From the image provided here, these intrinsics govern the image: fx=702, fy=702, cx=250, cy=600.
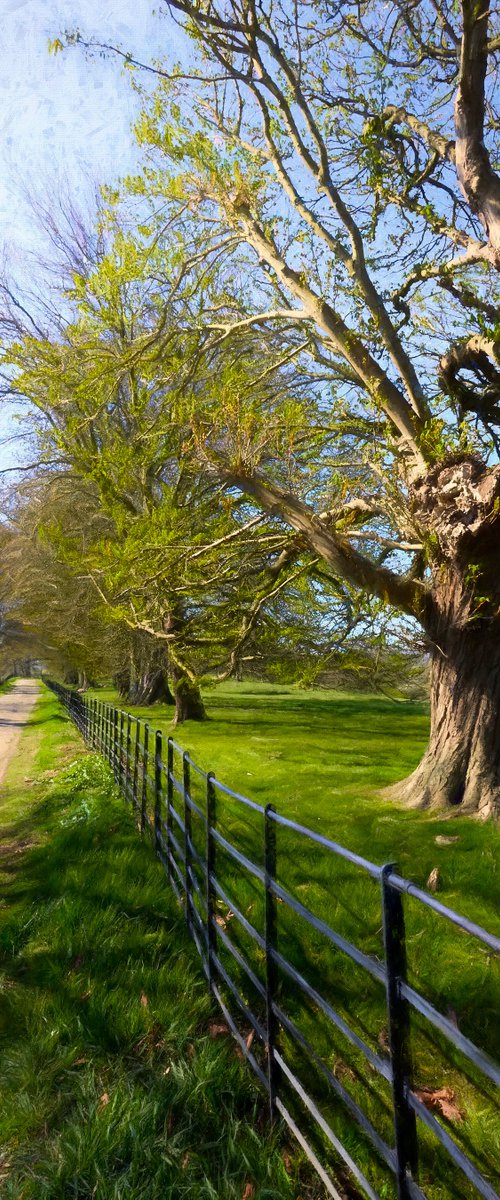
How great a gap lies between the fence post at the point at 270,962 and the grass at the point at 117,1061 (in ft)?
0.64

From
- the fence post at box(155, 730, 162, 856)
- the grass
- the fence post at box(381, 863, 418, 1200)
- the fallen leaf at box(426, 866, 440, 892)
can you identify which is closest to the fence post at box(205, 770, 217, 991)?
the grass

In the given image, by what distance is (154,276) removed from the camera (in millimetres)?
10445

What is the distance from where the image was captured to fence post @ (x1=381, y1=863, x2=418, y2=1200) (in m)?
2.20

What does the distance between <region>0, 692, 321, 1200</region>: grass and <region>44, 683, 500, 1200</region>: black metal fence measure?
0.20 metres

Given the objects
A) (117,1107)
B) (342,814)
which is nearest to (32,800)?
(342,814)

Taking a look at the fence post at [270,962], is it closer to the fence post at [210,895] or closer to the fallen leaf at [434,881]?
the fence post at [210,895]

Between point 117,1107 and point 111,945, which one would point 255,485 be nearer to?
point 111,945

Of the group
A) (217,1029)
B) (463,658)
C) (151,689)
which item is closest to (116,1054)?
(217,1029)

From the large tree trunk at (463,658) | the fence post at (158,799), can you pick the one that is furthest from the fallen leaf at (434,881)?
the fence post at (158,799)

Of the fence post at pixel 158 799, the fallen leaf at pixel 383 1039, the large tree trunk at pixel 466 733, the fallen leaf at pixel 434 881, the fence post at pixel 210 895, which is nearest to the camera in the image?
the fallen leaf at pixel 383 1039

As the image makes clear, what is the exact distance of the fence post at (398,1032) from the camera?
2.20 m

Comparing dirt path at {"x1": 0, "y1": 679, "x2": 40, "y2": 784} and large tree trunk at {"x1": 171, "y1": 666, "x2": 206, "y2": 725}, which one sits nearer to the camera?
dirt path at {"x1": 0, "y1": 679, "x2": 40, "y2": 784}

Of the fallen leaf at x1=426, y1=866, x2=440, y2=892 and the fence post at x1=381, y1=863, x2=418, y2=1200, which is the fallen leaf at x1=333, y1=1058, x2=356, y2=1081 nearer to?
the fence post at x1=381, y1=863, x2=418, y2=1200

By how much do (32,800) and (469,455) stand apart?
914 centimetres
